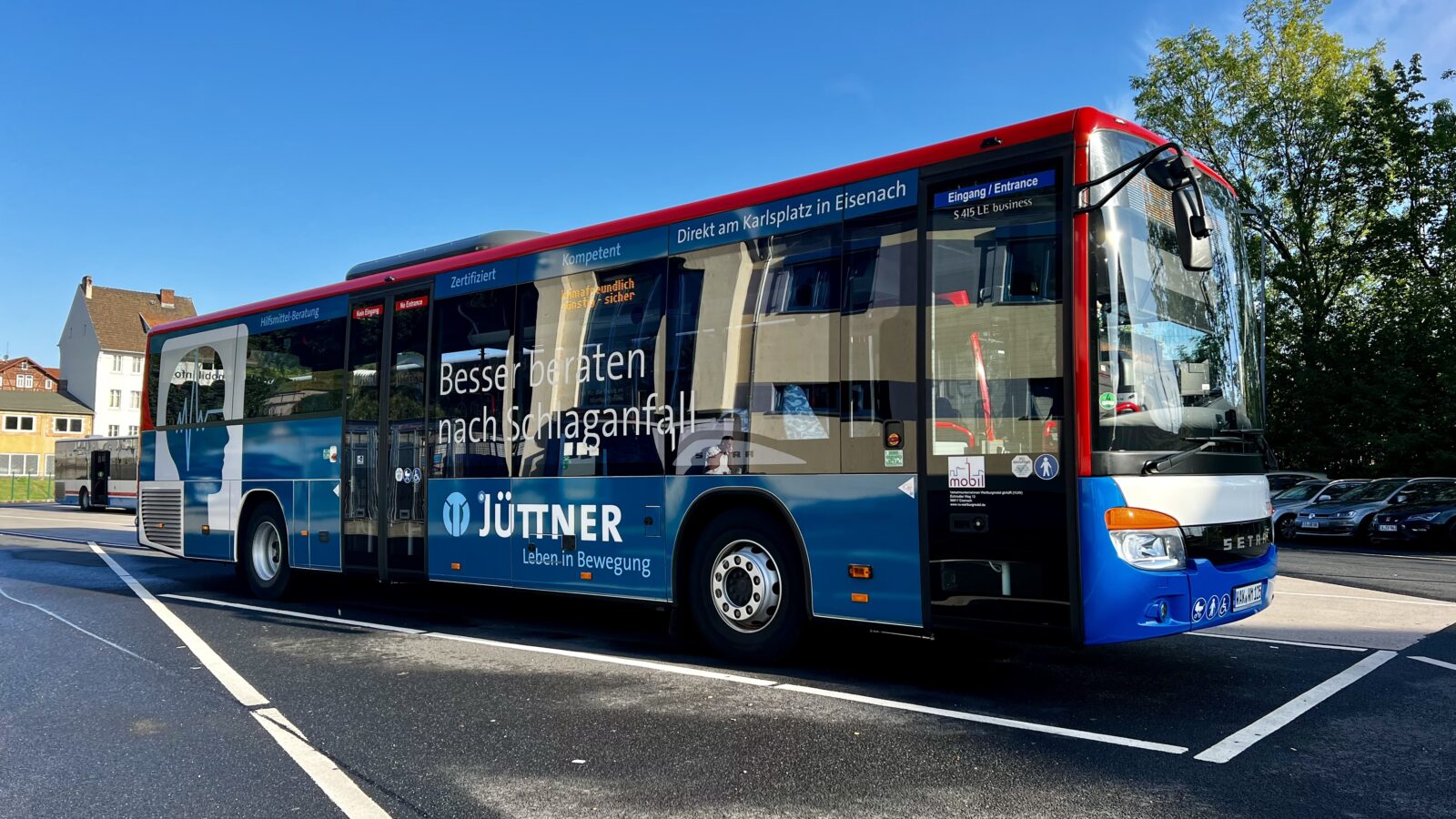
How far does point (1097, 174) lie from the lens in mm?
5648

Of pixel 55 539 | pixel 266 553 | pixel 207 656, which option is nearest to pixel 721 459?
pixel 207 656

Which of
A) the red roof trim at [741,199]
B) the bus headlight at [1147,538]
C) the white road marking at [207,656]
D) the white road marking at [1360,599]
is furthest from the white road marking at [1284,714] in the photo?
the white road marking at [207,656]

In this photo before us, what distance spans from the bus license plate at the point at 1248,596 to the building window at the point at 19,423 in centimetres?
9292

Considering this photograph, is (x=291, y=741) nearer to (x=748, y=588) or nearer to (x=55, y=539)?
(x=748, y=588)

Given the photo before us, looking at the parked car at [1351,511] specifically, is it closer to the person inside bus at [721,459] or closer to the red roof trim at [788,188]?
the red roof trim at [788,188]

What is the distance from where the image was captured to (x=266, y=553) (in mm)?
11438

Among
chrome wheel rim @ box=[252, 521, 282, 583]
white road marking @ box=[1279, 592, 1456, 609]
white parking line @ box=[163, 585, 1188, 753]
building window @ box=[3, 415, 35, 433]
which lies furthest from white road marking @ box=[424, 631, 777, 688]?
building window @ box=[3, 415, 35, 433]

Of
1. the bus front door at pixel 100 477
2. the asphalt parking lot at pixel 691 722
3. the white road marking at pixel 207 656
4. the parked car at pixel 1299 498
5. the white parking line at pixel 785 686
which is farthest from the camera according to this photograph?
the bus front door at pixel 100 477

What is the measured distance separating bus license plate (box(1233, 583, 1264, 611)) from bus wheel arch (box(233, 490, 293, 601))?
9165mm

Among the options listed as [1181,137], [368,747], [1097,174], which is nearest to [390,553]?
[368,747]

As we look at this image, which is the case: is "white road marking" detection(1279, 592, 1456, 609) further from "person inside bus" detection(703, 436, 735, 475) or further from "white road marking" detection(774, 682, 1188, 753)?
"person inside bus" detection(703, 436, 735, 475)

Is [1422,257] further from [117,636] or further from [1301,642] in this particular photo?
[117,636]

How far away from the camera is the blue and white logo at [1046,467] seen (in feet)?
18.2

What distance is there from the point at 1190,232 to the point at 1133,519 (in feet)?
5.26
